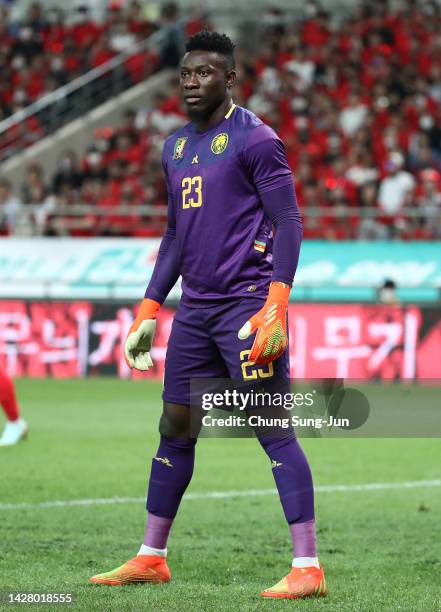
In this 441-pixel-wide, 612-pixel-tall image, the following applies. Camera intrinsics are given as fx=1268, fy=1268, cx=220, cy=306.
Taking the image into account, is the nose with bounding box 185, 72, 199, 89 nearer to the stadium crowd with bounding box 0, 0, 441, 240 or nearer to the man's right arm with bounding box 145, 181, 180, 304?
the man's right arm with bounding box 145, 181, 180, 304

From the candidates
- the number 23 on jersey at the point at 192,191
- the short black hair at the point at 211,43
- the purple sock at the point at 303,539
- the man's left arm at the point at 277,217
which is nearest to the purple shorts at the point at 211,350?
the man's left arm at the point at 277,217

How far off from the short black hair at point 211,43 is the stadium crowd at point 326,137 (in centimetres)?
1367

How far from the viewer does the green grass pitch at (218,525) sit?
5469 millimetres

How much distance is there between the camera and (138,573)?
559cm

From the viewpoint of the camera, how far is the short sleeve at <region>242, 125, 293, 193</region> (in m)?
5.33

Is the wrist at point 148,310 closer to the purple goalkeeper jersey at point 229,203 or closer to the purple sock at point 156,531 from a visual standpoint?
the purple goalkeeper jersey at point 229,203

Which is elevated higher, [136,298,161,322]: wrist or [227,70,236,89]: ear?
[227,70,236,89]: ear

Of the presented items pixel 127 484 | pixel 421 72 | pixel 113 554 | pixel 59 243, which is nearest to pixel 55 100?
pixel 59 243

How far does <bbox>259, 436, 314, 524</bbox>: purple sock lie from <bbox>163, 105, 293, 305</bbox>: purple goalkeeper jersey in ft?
2.18

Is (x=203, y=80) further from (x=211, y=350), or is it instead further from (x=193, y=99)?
(x=211, y=350)

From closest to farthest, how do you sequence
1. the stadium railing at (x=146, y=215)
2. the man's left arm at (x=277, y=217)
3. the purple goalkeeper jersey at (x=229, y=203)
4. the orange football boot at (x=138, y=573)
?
the man's left arm at (x=277, y=217) < the purple goalkeeper jersey at (x=229, y=203) < the orange football boot at (x=138, y=573) < the stadium railing at (x=146, y=215)

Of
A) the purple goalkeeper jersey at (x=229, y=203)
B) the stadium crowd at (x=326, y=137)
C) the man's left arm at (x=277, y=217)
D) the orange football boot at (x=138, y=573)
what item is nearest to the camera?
the man's left arm at (x=277, y=217)

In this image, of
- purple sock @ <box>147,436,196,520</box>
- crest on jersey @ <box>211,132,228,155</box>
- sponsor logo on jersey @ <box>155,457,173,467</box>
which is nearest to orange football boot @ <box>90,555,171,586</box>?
purple sock @ <box>147,436,196,520</box>

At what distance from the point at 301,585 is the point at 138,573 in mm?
767
